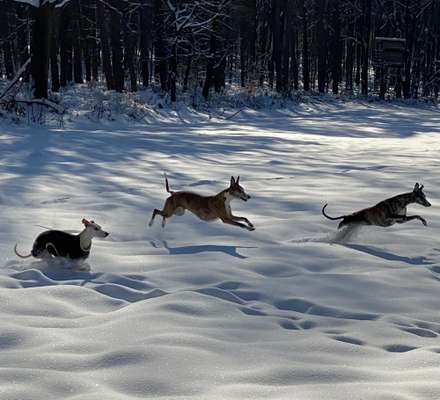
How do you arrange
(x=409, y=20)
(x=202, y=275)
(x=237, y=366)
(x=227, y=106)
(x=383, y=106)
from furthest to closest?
(x=409, y=20), (x=383, y=106), (x=227, y=106), (x=202, y=275), (x=237, y=366)

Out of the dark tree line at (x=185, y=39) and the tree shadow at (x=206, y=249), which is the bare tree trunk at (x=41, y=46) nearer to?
the dark tree line at (x=185, y=39)

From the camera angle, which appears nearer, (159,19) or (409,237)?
(409,237)

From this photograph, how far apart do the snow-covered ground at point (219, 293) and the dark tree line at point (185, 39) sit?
550 inches

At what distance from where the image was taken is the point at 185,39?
29.2 meters

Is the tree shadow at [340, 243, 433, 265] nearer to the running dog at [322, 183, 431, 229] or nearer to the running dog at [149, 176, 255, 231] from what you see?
the running dog at [322, 183, 431, 229]

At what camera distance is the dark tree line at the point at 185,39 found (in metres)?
28.1

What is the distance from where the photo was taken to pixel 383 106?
3703 cm

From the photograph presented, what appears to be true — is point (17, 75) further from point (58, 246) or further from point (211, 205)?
point (58, 246)

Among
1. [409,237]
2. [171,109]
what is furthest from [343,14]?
[409,237]

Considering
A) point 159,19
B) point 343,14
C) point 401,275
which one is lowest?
point 401,275

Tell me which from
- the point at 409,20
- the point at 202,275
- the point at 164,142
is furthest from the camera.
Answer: the point at 409,20

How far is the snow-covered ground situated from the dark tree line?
45.8ft

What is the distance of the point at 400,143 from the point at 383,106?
67.4ft

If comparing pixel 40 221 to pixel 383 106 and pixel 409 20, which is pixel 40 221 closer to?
pixel 383 106
